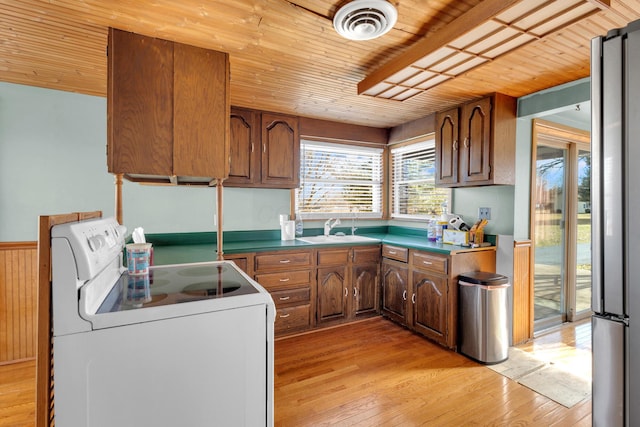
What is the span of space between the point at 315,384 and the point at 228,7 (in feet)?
7.98

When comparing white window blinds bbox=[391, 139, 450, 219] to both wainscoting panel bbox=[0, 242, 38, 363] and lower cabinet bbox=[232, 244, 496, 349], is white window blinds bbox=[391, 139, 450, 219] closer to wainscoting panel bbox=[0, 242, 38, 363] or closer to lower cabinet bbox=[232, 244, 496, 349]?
lower cabinet bbox=[232, 244, 496, 349]

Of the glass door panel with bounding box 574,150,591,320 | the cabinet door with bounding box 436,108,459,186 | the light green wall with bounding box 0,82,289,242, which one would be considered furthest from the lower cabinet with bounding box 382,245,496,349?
the light green wall with bounding box 0,82,289,242

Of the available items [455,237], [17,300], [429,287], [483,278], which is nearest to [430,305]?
[429,287]

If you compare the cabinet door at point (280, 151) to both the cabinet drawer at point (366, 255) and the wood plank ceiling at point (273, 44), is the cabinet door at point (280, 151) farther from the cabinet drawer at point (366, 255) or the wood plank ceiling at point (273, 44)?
the cabinet drawer at point (366, 255)

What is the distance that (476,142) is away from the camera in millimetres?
2961

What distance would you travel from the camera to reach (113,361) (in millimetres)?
1043

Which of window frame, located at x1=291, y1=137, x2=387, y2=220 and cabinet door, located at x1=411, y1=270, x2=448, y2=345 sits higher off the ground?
window frame, located at x1=291, y1=137, x2=387, y2=220

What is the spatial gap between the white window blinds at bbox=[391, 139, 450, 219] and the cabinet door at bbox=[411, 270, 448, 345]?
1.04m

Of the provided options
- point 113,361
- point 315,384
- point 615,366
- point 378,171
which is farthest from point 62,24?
point 378,171

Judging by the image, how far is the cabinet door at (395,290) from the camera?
3.30m

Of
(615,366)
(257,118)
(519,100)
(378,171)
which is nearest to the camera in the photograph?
(615,366)

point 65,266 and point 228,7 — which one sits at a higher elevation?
point 228,7

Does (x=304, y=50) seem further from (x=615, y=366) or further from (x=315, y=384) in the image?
(x=315, y=384)

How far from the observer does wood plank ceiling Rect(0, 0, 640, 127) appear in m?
1.67
